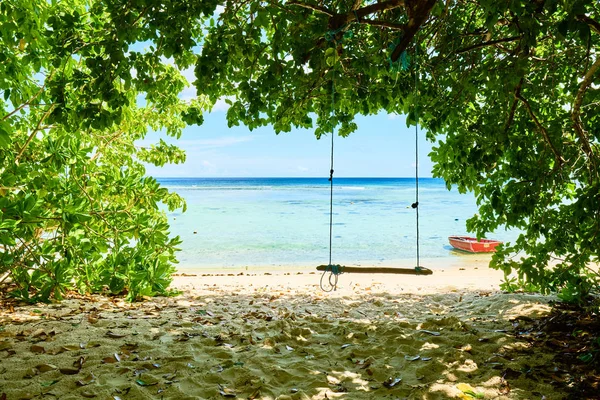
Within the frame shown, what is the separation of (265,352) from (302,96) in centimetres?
273

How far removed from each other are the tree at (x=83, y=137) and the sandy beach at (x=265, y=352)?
1.62 feet

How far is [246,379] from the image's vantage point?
107 inches

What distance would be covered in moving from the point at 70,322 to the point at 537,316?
4663 mm

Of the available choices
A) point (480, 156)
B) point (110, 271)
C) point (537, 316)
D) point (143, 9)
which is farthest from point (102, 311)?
point (537, 316)

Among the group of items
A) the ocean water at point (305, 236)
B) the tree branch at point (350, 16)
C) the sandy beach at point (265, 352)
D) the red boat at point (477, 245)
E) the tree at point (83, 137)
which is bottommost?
the ocean water at point (305, 236)

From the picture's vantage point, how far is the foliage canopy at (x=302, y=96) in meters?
3.02

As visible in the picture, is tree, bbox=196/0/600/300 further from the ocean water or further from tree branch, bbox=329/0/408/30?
the ocean water

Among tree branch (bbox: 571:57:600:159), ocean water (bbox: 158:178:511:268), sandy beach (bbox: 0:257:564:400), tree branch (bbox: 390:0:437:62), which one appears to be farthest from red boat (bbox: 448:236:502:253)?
tree branch (bbox: 390:0:437:62)

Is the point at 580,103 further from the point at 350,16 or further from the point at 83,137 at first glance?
the point at 83,137

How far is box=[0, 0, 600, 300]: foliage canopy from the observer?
3.02 metres

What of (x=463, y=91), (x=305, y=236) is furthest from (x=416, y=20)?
(x=305, y=236)

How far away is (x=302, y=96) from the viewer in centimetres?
435

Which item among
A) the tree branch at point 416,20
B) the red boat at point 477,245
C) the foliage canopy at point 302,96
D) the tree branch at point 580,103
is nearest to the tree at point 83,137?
the foliage canopy at point 302,96

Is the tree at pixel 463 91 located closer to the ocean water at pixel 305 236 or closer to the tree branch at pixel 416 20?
the tree branch at pixel 416 20
